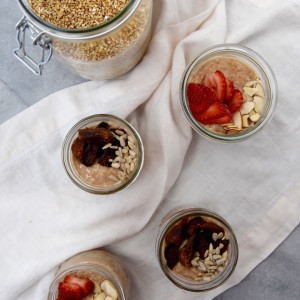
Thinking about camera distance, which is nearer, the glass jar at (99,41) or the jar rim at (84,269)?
the glass jar at (99,41)

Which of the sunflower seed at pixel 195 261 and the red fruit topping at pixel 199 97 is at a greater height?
the red fruit topping at pixel 199 97

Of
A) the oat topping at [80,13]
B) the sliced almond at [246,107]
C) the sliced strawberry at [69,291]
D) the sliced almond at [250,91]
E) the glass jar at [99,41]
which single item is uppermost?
the oat topping at [80,13]

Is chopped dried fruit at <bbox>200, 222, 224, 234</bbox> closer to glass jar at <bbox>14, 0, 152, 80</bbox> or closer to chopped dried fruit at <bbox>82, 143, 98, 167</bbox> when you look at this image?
chopped dried fruit at <bbox>82, 143, 98, 167</bbox>

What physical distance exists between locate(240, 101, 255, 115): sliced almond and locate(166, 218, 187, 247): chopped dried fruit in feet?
0.89

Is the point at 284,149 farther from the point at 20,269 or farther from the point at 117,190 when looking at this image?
the point at 20,269

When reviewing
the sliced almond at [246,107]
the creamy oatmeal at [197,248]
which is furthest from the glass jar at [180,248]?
the sliced almond at [246,107]

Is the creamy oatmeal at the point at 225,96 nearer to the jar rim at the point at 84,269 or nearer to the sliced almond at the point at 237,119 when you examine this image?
the sliced almond at the point at 237,119

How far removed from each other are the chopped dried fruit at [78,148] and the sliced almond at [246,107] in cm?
36

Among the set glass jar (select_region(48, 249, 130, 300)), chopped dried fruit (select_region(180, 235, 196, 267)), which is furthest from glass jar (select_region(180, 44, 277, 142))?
glass jar (select_region(48, 249, 130, 300))

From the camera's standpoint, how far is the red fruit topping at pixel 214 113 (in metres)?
0.98

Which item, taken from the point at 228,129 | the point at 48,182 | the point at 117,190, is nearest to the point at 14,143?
the point at 48,182

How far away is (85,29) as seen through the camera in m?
0.83

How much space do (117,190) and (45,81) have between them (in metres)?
0.35

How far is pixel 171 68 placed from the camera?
1078 millimetres
